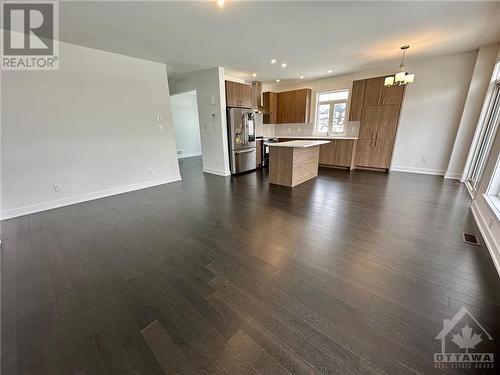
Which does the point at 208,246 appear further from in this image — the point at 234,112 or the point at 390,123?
the point at 390,123

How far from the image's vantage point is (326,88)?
6285 mm

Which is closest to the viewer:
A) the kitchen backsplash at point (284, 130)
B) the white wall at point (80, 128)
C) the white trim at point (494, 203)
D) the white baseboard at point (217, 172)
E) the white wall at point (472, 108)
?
the white trim at point (494, 203)

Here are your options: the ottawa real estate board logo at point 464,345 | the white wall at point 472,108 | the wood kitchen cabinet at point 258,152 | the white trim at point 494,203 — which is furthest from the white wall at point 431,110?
the ottawa real estate board logo at point 464,345

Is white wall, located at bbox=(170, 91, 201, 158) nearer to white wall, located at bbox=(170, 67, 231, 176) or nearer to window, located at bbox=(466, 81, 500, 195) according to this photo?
white wall, located at bbox=(170, 67, 231, 176)

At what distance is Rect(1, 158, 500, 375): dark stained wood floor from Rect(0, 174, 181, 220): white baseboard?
0.25 metres

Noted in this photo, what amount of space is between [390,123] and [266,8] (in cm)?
456

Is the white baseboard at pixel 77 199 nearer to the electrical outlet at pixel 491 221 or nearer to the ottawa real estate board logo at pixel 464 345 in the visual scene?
the ottawa real estate board logo at pixel 464 345

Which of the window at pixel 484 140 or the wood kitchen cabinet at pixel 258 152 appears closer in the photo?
the window at pixel 484 140

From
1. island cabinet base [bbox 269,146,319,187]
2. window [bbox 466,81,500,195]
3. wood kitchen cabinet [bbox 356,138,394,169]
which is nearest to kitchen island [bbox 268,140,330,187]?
island cabinet base [bbox 269,146,319,187]

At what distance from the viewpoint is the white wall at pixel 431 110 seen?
14.7ft

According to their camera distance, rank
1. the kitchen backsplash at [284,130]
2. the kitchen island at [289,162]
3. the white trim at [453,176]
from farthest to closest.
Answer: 1. the kitchen backsplash at [284,130]
2. the white trim at [453,176]
3. the kitchen island at [289,162]

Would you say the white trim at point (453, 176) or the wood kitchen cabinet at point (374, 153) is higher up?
the wood kitchen cabinet at point (374, 153)

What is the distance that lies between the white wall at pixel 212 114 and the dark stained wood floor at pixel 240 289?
2.64 meters

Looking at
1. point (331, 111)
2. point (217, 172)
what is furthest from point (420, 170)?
point (217, 172)
